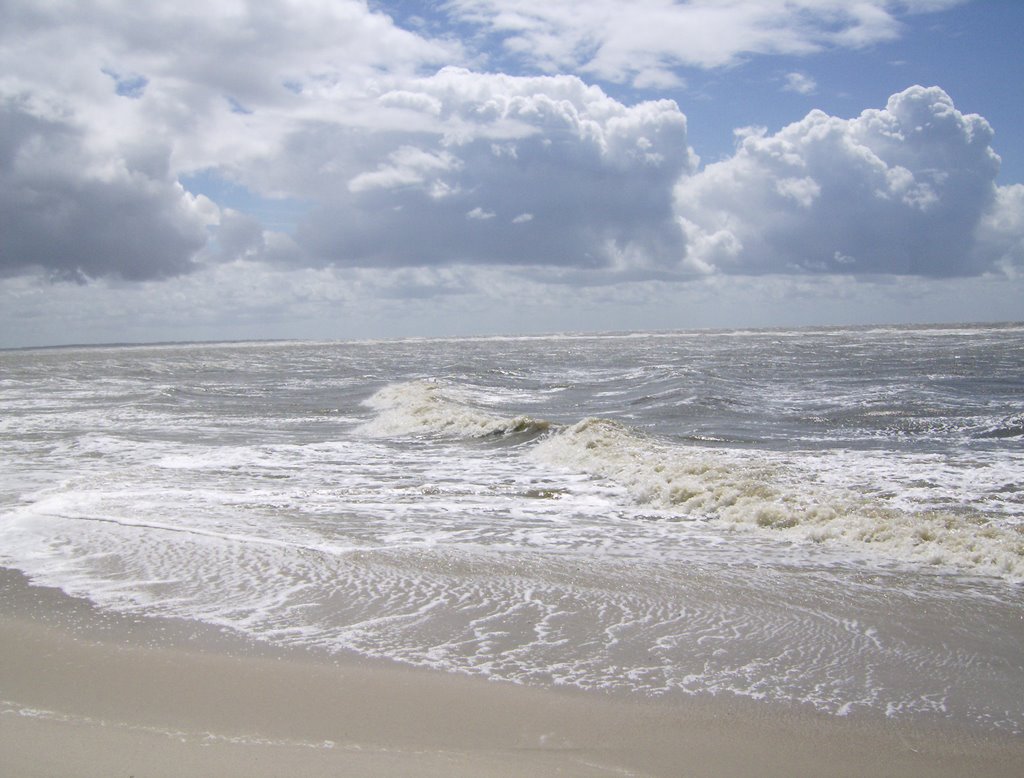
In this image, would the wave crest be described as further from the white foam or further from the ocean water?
the white foam

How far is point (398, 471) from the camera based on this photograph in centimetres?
1238

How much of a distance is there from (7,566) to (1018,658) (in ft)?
24.1

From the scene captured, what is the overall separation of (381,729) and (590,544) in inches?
164

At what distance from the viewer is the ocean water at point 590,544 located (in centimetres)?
492

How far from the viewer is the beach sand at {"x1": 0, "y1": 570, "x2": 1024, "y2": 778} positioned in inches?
141

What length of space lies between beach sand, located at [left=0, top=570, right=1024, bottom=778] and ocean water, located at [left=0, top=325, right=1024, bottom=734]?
26 cm

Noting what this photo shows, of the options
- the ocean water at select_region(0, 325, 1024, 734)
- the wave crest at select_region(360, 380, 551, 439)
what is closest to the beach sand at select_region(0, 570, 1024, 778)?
the ocean water at select_region(0, 325, 1024, 734)

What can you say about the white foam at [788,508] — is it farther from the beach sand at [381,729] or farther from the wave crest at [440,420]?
the beach sand at [381,729]

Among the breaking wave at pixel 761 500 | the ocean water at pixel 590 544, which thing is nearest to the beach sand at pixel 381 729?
Answer: the ocean water at pixel 590 544

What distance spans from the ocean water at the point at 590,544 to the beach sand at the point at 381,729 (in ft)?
0.86

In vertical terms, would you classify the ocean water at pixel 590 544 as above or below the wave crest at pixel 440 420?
below

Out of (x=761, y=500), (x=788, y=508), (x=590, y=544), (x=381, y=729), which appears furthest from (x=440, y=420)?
(x=381, y=729)

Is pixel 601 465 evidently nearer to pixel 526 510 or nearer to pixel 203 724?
pixel 526 510

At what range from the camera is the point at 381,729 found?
392cm
